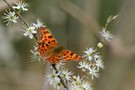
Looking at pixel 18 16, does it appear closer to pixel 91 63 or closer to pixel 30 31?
pixel 30 31

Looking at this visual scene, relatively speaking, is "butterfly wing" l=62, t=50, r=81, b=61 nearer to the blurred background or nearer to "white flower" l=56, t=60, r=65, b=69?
Result: "white flower" l=56, t=60, r=65, b=69

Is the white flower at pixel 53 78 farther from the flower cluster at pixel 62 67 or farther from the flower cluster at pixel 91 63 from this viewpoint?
the flower cluster at pixel 91 63

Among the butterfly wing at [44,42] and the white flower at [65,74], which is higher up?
the butterfly wing at [44,42]

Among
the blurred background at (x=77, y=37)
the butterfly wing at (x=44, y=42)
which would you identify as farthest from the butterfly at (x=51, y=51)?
the blurred background at (x=77, y=37)

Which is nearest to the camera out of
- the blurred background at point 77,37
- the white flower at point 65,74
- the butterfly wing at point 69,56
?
the butterfly wing at point 69,56

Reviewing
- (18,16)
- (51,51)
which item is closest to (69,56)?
(51,51)

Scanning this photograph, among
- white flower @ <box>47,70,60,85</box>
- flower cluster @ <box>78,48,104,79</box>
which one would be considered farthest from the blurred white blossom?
flower cluster @ <box>78,48,104,79</box>

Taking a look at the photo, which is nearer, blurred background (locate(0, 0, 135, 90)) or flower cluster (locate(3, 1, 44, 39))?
flower cluster (locate(3, 1, 44, 39))

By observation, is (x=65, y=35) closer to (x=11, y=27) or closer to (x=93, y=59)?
(x=11, y=27)
